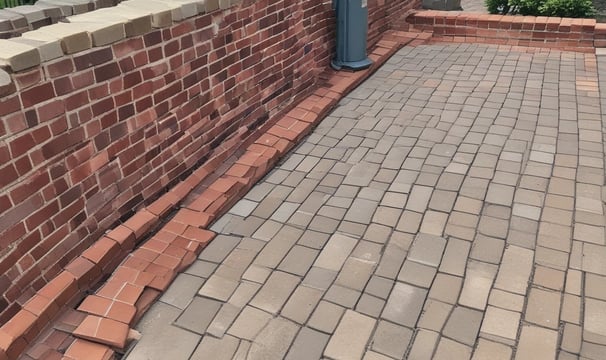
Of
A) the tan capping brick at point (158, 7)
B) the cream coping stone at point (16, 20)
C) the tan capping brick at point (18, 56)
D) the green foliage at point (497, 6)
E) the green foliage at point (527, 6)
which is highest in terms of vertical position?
the tan capping brick at point (158, 7)

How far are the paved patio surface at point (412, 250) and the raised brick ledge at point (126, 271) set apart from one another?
3.9 inches

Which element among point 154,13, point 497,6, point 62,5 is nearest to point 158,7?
point 154,13

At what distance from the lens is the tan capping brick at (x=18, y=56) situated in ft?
7.18

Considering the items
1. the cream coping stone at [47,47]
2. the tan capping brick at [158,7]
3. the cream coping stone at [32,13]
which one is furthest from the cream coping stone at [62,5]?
the cream coping stone at [47,47]

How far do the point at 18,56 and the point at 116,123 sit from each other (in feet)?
2.33

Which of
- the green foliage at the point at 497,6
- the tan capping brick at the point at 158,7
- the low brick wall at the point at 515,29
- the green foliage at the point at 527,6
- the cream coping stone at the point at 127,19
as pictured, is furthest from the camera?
the green foliage at the point at 497,6

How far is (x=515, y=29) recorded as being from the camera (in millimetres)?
6887

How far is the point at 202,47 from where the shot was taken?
342 cm

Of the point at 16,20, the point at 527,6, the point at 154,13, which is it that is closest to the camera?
the point at 154,13

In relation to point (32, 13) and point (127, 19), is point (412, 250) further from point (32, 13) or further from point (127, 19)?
point (32, 13)

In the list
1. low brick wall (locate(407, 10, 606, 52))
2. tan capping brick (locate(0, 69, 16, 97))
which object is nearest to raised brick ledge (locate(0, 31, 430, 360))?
tan capping brick (locate(0, 69, 16, 97))

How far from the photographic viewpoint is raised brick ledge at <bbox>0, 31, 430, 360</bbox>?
2383mm

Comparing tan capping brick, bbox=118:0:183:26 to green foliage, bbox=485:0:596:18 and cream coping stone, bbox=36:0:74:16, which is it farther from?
green foliage, bbox=485:0:596:18

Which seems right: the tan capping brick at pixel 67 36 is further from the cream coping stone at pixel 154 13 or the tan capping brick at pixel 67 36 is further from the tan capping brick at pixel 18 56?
the cream coping stone at pixel 154 13
